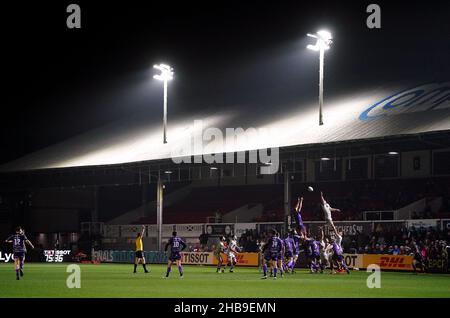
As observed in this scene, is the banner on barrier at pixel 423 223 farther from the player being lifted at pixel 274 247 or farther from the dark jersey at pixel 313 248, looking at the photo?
the player being lifted at pixel 274 247

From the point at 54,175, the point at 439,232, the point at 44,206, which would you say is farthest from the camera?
the point at 44,206

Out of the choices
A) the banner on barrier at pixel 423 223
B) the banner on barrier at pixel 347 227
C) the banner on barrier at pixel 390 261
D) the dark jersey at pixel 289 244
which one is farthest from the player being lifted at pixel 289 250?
the banner on barrier at pixel 423 223

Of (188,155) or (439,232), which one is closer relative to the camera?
(439,232)

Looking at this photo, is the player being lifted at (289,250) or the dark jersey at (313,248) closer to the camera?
the player being lifted at (289,250)

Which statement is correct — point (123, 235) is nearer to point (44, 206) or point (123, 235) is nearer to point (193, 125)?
point (44, 206)

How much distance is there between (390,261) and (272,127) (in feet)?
41.6

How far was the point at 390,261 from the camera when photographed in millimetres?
43031

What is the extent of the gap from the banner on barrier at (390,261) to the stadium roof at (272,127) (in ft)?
23.6

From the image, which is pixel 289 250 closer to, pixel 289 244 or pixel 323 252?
pixel 289 244

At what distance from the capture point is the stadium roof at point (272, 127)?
4281 cm

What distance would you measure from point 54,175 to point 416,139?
34.8 meters

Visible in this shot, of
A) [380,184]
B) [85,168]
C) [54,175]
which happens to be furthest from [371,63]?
[54,175]

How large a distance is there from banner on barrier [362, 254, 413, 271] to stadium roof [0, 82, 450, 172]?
720 centimetres

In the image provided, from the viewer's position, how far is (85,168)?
191 ft
